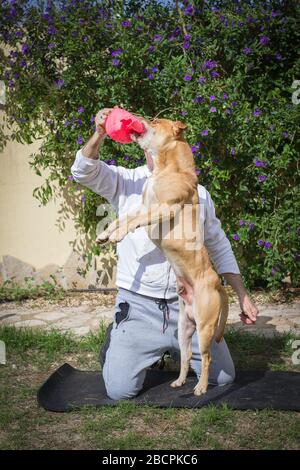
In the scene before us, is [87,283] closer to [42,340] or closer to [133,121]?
[42,340]

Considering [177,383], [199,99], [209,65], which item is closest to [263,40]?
[209,65]

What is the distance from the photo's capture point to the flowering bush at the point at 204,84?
5.68 metres

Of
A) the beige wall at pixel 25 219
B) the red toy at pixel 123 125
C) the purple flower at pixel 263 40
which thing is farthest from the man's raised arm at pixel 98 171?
the beige wall at pixel 25 219

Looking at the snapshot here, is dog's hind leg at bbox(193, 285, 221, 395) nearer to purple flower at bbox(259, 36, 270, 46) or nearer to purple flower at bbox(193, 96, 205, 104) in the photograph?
purple flower at bbox(193, 96, 205, 104)

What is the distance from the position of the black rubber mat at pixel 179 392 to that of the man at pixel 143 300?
11 cm

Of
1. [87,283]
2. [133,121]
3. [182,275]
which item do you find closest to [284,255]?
[87,283]

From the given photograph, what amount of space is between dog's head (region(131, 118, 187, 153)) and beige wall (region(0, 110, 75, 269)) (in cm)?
357

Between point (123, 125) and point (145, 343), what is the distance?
143cm

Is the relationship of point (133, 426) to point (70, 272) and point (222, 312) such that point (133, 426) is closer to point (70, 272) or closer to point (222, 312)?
point (222, 312)

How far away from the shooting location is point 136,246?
12.2 feet

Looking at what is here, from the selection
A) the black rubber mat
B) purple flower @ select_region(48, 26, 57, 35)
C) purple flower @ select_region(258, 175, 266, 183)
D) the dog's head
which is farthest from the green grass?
purple flower @ select_region(48, 26, 57, 35)

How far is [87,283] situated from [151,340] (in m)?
3.05

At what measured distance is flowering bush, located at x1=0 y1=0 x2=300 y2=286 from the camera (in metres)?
5.68

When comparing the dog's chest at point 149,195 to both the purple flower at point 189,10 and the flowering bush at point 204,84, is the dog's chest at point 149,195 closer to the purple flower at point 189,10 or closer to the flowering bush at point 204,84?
the flowering bush at point 204,84
